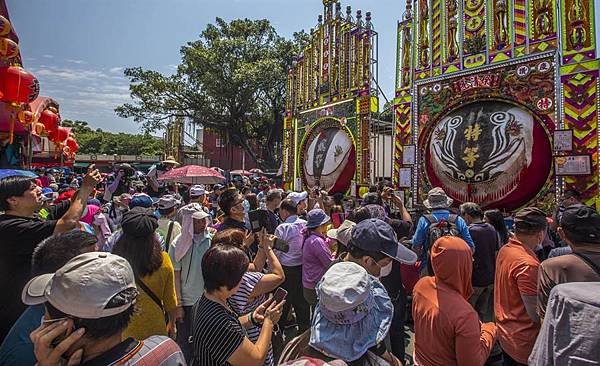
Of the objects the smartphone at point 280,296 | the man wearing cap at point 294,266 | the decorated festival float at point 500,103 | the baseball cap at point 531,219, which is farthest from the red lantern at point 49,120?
the baseball cap at point 531,219

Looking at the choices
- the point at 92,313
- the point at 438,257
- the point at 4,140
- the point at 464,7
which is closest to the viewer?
the point at 92,313

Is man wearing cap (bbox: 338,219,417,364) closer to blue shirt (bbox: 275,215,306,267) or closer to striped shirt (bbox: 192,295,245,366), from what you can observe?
striped shirt (bbox: 192,295,245,366)

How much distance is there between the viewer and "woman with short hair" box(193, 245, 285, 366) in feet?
6.11

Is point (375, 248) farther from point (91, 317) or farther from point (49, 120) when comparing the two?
point (49, 120)

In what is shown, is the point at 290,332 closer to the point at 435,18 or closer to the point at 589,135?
the point at 589,135

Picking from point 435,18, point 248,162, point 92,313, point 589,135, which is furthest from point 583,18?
point 248,162

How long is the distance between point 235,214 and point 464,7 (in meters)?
8.12

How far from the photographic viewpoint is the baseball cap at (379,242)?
223cm

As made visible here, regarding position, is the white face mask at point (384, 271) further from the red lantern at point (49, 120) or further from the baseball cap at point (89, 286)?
the red lantern at point (49, 120)

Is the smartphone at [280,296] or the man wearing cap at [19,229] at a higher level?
the man wearing cap at [19,229]

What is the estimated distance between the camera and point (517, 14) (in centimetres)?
832

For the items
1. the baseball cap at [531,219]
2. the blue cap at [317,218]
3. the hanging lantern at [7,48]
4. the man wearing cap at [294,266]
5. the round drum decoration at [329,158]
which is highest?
the hanging lantern at [7,48]

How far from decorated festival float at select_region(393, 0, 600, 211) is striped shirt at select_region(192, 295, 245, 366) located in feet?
25.4

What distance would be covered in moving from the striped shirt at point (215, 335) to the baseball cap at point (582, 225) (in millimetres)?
2042
